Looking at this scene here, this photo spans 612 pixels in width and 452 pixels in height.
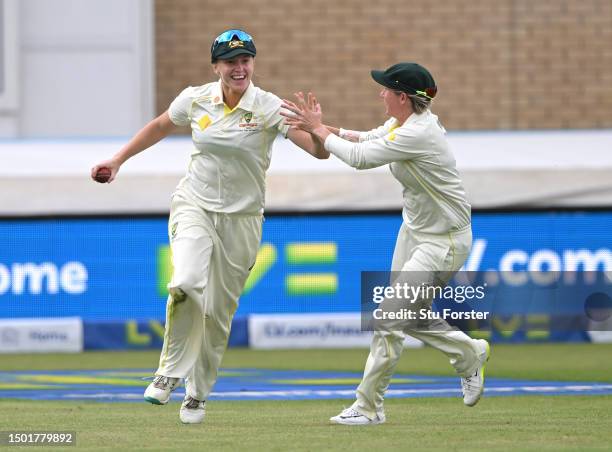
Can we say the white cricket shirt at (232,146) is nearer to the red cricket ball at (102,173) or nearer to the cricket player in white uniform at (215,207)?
the cricket player in white uniform at (215,207)

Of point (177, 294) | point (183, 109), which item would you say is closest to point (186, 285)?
point (177, 294)

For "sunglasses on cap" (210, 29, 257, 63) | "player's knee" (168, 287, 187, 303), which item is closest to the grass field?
"player's knee" (168, 287, 187, 303)

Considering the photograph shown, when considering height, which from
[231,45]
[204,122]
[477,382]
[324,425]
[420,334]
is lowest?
[324,425]

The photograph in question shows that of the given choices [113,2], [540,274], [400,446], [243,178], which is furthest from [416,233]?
[113,2]

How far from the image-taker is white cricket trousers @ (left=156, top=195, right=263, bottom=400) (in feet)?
28.1

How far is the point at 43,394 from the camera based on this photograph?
10930mm

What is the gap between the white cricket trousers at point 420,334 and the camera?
8.54 metres

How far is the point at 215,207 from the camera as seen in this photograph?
873 cm

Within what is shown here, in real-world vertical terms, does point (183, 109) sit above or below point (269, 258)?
above

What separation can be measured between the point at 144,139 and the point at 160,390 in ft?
4.98

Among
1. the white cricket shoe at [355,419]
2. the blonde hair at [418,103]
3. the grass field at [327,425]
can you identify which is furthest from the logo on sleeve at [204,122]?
the white cricket shoe at [355,419]

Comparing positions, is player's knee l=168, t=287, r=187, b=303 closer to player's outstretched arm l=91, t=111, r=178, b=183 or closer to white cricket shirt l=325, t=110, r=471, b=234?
player's outstretched arm l=91, t=111, r=178, b=183

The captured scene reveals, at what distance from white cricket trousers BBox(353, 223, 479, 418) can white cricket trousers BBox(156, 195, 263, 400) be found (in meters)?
0.88

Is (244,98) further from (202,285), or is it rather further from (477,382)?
(477,382)
